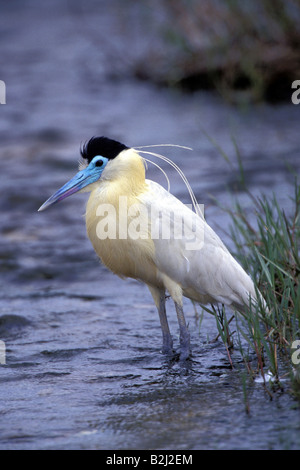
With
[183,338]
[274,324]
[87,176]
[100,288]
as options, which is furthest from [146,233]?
[100,288]

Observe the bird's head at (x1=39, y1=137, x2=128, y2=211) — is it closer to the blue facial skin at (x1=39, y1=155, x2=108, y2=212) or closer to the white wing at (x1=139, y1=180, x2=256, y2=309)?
the blue facial skin at (x1=39, y1=155, x2=108, y2=212)

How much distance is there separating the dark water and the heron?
502mm

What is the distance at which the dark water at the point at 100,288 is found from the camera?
4.12 metres

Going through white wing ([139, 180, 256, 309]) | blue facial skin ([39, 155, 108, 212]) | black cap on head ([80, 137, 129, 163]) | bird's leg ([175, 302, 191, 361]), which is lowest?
bird's leg ([175, 302, 191, 361])

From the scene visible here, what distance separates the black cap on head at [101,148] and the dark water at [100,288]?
137 centimetres

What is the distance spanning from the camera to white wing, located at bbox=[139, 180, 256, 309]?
16.5ft

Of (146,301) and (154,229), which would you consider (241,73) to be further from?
(154,229)

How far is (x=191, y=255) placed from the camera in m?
5.12

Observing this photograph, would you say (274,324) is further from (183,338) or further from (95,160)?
(95,160)

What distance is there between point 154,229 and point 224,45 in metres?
7.81

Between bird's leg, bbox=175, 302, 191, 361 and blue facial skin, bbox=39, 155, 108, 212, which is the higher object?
blue facial skin, bbox=39, 155, 108, 212

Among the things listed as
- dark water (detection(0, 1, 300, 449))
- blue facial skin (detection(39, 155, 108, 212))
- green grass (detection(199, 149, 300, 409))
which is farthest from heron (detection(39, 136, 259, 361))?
dark water (detection(0, 1, 300, 449))

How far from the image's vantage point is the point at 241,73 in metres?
12.6
